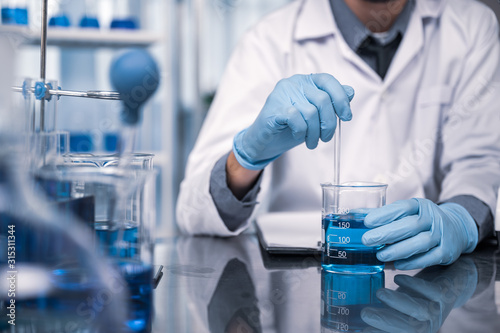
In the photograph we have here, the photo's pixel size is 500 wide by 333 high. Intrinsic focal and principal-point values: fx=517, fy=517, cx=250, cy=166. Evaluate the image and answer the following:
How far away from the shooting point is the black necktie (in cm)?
180

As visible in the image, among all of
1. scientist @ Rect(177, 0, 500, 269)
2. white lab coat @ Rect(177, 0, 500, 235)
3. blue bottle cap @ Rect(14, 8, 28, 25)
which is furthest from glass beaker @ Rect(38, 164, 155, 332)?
blue bottle cap @ Rect(14, 8, 28, 25)

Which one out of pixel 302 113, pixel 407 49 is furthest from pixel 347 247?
pixel 407 49

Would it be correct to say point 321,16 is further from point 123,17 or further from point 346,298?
point 123,17

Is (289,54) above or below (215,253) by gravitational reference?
above

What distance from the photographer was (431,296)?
31.8 inches

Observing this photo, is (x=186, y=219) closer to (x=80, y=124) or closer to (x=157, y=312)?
(x=157, y=312)

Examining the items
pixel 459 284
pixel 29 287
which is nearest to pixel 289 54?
pixel 459 284

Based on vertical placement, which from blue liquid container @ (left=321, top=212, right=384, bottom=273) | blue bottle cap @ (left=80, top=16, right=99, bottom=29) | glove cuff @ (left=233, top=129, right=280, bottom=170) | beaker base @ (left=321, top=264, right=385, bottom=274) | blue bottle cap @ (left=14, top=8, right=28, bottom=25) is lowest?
beaker base @ (left=321, top=264, right=385, bottom=274)

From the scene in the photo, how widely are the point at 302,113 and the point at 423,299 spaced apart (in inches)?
17.3

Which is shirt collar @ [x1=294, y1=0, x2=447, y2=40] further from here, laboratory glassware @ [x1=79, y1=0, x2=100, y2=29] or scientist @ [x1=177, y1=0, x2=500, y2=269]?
laboratory glassware @ [x1=79, y1=0, x2=100, y2=29]

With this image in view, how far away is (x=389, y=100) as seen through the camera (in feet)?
5.78

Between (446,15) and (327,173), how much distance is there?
73cm

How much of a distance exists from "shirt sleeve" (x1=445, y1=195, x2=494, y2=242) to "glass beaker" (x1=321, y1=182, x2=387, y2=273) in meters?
0.45

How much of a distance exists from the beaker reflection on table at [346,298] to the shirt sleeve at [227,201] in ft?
1.61
